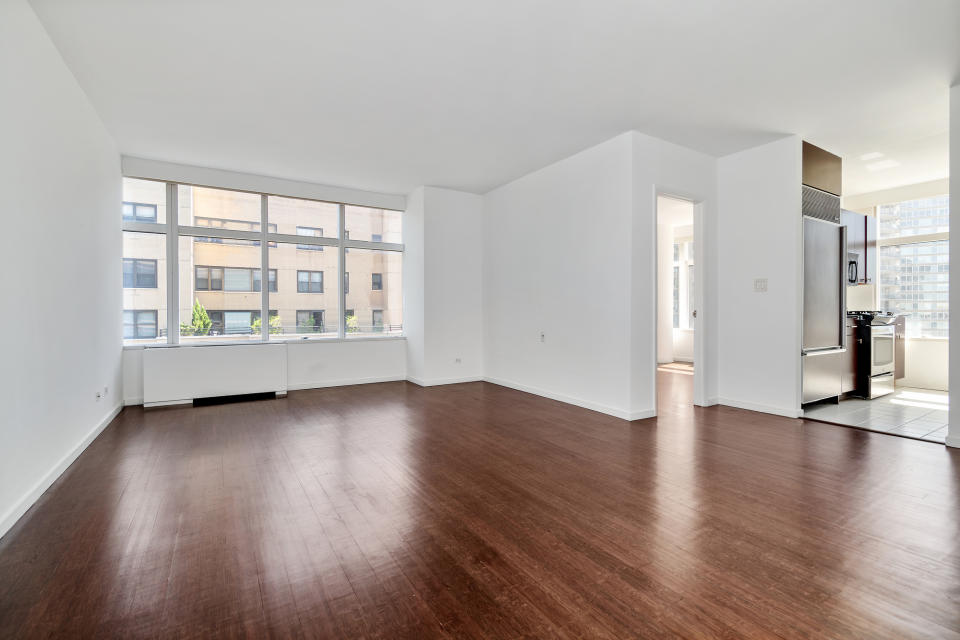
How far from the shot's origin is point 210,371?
213 inches

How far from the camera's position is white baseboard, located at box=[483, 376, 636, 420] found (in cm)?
444

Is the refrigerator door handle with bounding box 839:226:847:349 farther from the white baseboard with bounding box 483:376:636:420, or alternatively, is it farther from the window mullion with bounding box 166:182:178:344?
the window mullion with bounding box 166:182:178:344

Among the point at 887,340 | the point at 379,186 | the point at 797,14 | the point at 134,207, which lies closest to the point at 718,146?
the point at 797,14

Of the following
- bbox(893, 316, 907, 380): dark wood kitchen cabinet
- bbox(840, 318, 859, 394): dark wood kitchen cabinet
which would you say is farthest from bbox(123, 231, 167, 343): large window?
bbox(893, 316, 907, 380): dark wood kitchen cabinet

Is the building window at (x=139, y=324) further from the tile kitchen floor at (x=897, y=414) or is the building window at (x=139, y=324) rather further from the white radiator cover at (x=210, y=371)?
the tile kitchen floor at (x=897, y=414)

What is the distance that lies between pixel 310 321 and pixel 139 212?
2.36 metres

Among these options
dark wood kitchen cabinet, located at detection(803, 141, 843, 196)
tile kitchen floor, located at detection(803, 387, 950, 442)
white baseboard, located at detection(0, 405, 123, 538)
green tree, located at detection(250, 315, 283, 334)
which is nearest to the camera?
white baseboard, located at detection(0, 405, 123, 538)

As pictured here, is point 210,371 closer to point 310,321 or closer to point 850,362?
point 310,321

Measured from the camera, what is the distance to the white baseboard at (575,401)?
444 cm

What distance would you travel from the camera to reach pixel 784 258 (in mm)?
4543

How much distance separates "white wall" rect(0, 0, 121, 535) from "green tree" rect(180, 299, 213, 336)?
1.42 meters

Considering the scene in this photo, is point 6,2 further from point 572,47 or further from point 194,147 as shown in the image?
point 572,47

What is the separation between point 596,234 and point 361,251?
12.0ft

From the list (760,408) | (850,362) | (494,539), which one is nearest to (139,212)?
(494,539)
